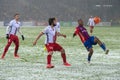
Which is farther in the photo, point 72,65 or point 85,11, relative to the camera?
point 85,11

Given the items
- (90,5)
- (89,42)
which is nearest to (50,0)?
(90,5)

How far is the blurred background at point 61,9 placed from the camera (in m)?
99.5

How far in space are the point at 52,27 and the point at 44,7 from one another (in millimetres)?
90370

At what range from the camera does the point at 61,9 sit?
10362 cm

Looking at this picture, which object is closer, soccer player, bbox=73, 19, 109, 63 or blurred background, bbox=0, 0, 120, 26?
soccer player, bbox=73, 19, 109, 63

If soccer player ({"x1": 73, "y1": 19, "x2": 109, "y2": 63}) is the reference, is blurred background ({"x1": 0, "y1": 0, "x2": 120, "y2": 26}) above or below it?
below

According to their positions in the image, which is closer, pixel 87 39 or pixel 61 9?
pixel 87 39

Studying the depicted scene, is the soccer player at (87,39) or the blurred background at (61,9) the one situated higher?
the soccer player at (87,39)

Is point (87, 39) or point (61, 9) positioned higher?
point (87, 39)

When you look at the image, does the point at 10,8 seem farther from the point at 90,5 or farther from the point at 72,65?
the point at 72,65

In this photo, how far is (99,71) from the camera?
518 inches

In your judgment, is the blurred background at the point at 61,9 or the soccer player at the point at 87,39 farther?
the blurred background at the point at 61,9

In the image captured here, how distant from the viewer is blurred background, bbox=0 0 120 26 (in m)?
99.5

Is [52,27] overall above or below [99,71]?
above
